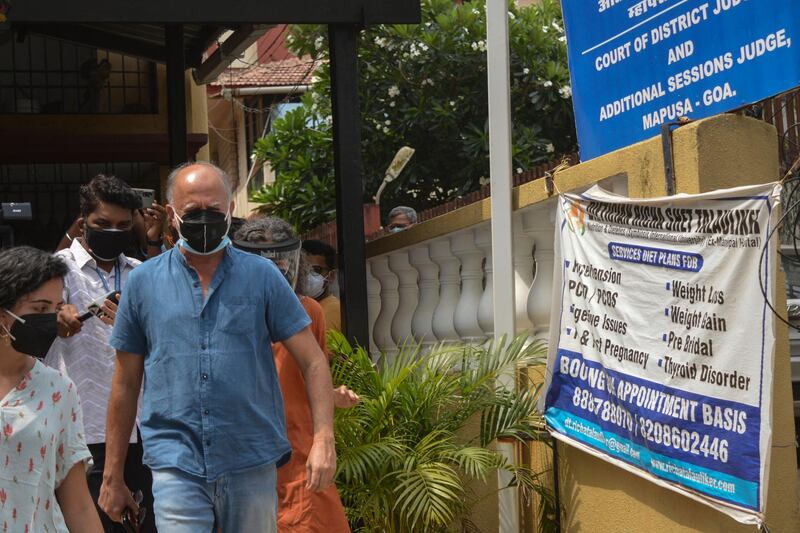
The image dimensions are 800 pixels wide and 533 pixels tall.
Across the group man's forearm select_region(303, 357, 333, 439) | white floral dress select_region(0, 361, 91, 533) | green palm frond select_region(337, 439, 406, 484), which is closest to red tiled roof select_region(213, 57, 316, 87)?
green palm frond select_region(337, 439, 406, 484)

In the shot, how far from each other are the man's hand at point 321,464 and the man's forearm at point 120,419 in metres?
0.67

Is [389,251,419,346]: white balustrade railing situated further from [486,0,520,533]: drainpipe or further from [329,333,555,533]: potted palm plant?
[486,0,520,533]: drainpipe

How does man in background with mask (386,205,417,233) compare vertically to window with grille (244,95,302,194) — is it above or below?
below

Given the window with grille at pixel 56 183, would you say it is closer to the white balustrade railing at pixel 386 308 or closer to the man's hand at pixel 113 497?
the white balustrade railing at pixel 386 308

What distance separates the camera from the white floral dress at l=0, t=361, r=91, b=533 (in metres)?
3.43

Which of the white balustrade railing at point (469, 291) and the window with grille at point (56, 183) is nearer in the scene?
the white balustrade railing at point (469, 291)

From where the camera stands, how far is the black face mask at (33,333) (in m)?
3.60

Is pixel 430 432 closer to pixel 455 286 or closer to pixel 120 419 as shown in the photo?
pixel 455 286

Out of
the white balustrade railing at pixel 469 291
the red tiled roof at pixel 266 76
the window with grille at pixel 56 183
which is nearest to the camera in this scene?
the white balustrade railing at pixel 469 291

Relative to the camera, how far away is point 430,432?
20.4ft

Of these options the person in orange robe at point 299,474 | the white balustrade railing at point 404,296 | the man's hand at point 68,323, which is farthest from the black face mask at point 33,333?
the white balustrade railing at point 404,296

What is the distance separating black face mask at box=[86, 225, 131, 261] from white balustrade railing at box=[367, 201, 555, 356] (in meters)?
2.11

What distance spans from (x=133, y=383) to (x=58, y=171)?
471 inches

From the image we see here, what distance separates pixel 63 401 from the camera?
363 centimetres
